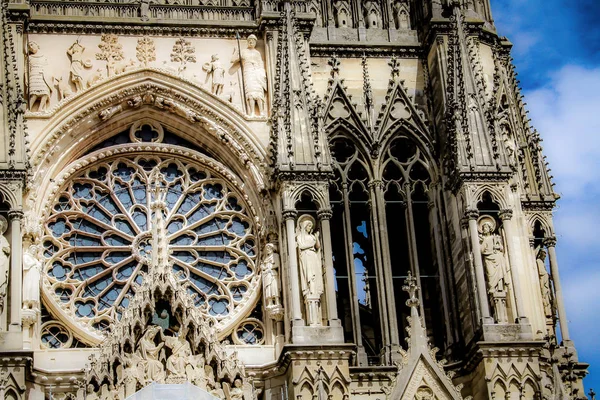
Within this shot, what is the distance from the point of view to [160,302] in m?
20.3

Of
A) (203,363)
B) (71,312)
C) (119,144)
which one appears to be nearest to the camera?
(203,363)

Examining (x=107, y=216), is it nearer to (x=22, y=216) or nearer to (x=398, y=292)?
(x=22, y=216)

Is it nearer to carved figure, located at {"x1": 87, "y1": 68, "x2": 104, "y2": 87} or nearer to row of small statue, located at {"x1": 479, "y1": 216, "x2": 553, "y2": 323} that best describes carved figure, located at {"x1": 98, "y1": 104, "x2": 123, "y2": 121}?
carved figure, located at {"x1": 87, "y1": 68, "x2": 104, "y2": 87}

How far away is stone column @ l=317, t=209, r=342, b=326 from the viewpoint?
20.8 meters

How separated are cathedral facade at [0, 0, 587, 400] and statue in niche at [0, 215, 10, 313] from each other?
32mm

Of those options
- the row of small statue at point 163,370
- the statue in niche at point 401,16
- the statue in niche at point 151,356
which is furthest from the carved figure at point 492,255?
the statue in niche at point 151,356

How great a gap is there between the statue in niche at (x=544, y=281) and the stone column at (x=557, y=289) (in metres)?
0.14

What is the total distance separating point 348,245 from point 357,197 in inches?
46.5

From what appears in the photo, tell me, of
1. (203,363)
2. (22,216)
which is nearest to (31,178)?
(22,216)

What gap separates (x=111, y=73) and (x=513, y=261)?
6.97 m

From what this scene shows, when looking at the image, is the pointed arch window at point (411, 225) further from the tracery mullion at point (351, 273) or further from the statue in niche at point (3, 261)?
the statue in niche at point (3, 261)

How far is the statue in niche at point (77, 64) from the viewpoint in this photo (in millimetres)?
22609

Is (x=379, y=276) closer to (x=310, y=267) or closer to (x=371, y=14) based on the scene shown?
(x=310, y=267)

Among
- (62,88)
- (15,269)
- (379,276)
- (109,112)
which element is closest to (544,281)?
(379,276)
